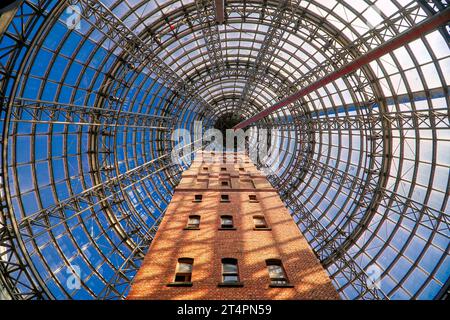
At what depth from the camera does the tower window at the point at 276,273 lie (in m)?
11.7

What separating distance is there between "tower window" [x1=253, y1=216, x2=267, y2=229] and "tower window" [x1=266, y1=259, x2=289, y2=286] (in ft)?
11.8

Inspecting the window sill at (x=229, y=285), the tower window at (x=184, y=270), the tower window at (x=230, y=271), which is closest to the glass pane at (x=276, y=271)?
the tower window at (x=230, y=271)

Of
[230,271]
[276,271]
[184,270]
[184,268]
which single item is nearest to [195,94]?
[184,268]

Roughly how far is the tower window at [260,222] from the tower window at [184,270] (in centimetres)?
559

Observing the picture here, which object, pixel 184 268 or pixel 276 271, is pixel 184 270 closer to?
pixel 184 268

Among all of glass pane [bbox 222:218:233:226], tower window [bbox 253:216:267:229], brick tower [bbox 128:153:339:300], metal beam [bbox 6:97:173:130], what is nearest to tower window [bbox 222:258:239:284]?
brick tower [bbox 128:153:339:300]

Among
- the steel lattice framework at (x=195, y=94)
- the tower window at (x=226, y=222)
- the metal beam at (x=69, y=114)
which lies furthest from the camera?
the tower window at (x=226, y=222)

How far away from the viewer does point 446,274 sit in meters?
17.6

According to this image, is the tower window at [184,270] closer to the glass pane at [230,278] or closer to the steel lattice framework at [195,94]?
the glass pane at [230,278]

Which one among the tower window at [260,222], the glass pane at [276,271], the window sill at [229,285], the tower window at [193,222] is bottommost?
the glass pane at [276,271]

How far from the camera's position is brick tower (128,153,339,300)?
10734 millimetres

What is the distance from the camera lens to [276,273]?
12.4 metres

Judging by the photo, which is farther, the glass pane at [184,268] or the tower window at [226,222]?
the tower window at [226,222]
